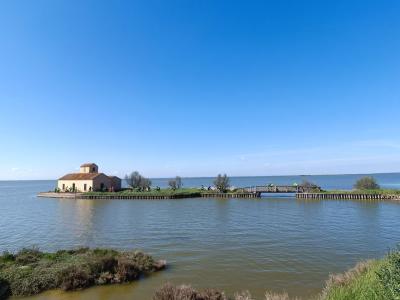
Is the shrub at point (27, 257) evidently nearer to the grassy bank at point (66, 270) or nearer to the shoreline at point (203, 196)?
the grassy bank at point (66, 270)

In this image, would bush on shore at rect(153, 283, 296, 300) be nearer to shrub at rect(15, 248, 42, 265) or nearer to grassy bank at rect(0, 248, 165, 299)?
grassy bank at rect(0, 248, 165, 299)

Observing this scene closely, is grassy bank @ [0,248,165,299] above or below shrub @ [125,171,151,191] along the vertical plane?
below

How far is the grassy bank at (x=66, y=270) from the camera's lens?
13297 mm

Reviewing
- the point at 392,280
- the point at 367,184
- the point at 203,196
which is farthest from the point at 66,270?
the point at 367,184

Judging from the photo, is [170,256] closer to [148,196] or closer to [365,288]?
[365,288]

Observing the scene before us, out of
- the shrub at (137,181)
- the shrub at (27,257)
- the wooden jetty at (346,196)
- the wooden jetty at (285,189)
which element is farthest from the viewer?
→ the shrub at (137,181)

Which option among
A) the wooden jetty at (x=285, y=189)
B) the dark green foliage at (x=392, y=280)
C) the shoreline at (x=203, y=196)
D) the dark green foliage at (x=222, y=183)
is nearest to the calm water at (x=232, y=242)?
the dark green foliage at (x=392, y=280)

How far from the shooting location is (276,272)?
51.3 feet

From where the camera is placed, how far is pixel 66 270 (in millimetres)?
14062

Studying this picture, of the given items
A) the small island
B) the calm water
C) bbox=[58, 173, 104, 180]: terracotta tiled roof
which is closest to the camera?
the calm water

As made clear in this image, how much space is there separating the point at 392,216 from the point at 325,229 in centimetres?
1237

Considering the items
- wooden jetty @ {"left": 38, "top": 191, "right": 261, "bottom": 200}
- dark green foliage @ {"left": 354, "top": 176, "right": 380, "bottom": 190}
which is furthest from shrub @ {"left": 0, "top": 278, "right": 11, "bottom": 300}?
dark green foliage @ {"left": 354, "top": 176, "right": 380, "bottom": 190}

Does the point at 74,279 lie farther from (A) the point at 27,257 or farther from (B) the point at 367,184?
(B) the point at 367,184

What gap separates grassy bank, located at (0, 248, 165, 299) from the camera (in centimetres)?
1330
